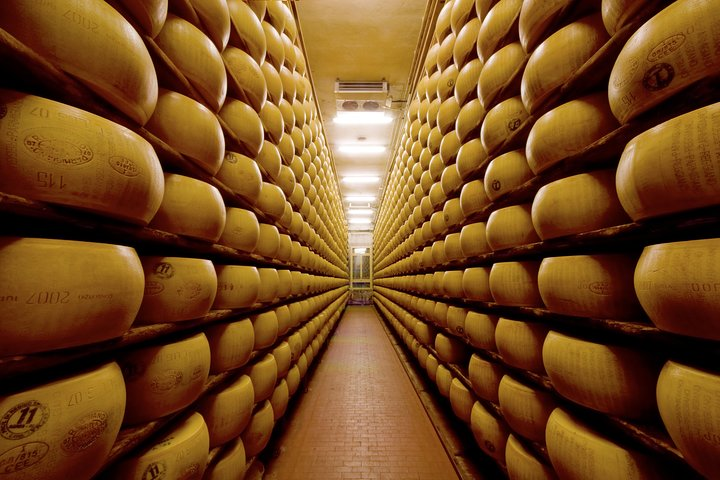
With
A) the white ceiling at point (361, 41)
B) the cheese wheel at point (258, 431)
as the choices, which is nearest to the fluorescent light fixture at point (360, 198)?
the white ceiling at point (361, 41)

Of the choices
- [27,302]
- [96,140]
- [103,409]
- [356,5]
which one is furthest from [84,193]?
[356,5]

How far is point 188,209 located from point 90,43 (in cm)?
54

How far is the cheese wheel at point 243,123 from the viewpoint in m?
1.61

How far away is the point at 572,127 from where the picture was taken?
3.73 feet

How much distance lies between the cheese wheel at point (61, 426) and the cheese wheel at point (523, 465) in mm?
1450

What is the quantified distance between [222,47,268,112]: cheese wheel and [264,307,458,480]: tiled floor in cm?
214

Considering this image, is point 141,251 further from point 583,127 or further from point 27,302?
point 583,127

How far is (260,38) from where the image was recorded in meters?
1.79

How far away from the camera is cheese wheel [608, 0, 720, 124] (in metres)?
0.71

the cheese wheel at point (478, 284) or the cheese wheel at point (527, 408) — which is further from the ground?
the cheese wheel at point (478, 284)

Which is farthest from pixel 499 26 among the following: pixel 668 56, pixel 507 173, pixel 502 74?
pixel 668 56

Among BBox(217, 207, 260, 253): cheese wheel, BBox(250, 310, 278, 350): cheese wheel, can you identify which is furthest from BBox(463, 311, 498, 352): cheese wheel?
BBox(217, 207, 260, 253): cheese wheel

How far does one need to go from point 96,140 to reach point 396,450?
2.42 meters

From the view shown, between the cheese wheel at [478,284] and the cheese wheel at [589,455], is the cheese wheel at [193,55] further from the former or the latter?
the cheese wheel at [589,455]
